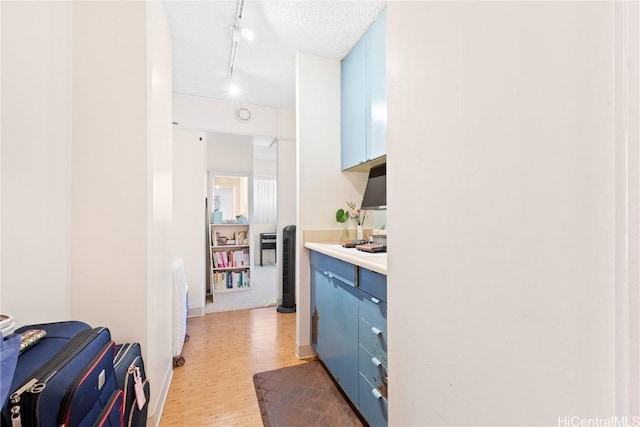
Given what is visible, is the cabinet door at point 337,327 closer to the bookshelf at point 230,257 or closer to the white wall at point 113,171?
the white wall at point 113,171

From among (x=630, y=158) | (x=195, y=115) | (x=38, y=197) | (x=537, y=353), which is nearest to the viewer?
(x=630, y=158)

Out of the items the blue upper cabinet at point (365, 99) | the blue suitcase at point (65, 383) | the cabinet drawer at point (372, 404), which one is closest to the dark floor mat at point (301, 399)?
the cabinet drawer at point (372, 404)

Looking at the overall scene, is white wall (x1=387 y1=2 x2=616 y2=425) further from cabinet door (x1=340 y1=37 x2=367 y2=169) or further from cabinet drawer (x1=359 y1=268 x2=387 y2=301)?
cabinet door (x1=340 y1=37 x2=367 y2=169)

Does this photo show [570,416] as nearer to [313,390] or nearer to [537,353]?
[537,353]

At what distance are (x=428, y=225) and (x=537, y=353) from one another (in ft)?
1.10

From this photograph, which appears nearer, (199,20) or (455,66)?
(455,66)

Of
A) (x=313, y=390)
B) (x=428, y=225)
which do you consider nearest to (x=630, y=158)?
(x=428, y=225)

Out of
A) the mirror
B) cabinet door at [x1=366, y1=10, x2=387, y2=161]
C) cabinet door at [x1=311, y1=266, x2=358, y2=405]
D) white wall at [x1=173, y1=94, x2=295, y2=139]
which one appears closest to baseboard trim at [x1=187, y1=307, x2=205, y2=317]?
the mirror

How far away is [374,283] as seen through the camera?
1.22 meters

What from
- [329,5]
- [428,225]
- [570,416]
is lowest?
[570,416]

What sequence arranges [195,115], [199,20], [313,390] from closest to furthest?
[313,390], [199,20], [195,115]

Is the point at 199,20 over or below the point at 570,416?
over

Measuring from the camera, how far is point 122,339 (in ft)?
4.18

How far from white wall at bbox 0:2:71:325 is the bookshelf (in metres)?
2.49
